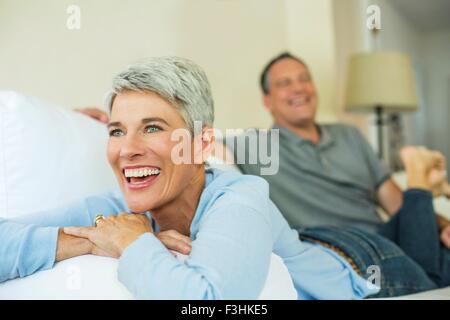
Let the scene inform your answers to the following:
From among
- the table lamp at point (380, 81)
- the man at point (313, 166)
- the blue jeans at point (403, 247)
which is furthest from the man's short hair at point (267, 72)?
the table lamp at point (380, 81)

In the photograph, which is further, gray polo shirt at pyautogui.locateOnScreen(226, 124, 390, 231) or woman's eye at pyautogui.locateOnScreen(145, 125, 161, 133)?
gray polo shirt at pyautogui.locateOnScreen(226, 124, 390, 231)

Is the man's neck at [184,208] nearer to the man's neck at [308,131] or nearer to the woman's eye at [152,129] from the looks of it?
the woman's eye at [152,129]

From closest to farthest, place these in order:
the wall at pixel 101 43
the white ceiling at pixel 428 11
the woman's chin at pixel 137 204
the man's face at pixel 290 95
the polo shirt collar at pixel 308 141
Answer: the woman's chin at pixel 137 204 → the wall at pixel 101 43 → the polo shirt collar at pixel 308 141 → the man's face at pixel 290 95 → the white ceiling at pixel 428 11

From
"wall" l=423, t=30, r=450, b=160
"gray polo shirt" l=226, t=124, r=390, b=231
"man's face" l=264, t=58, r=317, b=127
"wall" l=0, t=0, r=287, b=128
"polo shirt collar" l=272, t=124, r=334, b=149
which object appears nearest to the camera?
"wall" l=0, t=0, r=287, b=128

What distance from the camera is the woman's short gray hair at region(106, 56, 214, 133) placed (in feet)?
1.63

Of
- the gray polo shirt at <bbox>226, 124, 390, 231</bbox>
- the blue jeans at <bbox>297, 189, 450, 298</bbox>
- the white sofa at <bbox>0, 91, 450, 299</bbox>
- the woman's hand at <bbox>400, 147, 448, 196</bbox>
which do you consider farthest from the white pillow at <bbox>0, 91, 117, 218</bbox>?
the woman's hand at <bbox>400, 147, 448, 196</bbox>

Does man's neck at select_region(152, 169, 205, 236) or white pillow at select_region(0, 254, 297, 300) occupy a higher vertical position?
man's neck at select_region(152, 169, 205, 236)

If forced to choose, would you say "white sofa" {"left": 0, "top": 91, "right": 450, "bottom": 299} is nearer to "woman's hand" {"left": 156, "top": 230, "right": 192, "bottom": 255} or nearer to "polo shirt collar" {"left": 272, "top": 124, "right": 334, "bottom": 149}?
"woman's hand" {"left": 156, "top": 230, "right": 192, "bottom": 255}

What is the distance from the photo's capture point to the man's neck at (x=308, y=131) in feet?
A: 3.89

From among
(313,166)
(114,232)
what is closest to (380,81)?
(313,166)

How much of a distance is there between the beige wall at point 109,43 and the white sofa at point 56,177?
0.05m

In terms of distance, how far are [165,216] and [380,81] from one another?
1.46 m

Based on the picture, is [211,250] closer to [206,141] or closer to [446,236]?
[206,141]

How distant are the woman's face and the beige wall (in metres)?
0.16
